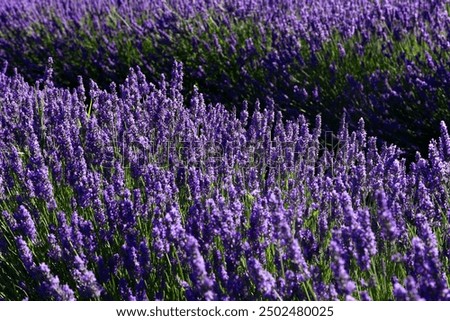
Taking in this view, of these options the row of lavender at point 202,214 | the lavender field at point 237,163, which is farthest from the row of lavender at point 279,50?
the row of lavender at point 202,214

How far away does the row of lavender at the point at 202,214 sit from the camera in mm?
1908

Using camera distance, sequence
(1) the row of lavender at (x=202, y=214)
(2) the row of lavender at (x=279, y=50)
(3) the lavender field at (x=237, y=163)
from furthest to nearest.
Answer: (2) the row of lavender at (x=279, y=50), (3) the lavender field at (x=237, y=163), (1) the row of lavender at (x=202, y=214)

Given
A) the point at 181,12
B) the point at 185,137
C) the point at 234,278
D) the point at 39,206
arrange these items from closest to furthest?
the point at 234,278, the point at 39,206, the point at 185,137, the point at 181,12

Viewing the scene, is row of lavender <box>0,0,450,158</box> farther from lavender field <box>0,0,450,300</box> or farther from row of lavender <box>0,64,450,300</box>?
row of lavender <box>0,64,450,300</box>

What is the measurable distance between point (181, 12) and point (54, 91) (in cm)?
250

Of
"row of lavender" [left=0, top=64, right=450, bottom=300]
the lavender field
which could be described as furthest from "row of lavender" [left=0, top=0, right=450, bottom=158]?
"row of lavender" [left=0, top=64, right=450, bottom=300]

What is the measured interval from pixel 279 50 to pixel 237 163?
93.4 inches

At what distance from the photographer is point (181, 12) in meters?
6.05

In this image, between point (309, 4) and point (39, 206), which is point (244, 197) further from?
point (309, 4)

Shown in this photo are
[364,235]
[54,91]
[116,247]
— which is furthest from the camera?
[54,91]

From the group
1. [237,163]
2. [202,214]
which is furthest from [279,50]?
[202,214]

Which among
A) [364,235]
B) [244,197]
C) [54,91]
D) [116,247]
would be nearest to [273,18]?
[54,91]

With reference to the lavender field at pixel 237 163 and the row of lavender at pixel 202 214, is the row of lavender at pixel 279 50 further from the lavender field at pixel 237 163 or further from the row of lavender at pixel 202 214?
the row of lavender at pixel 202 214

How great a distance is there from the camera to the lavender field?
201cm
